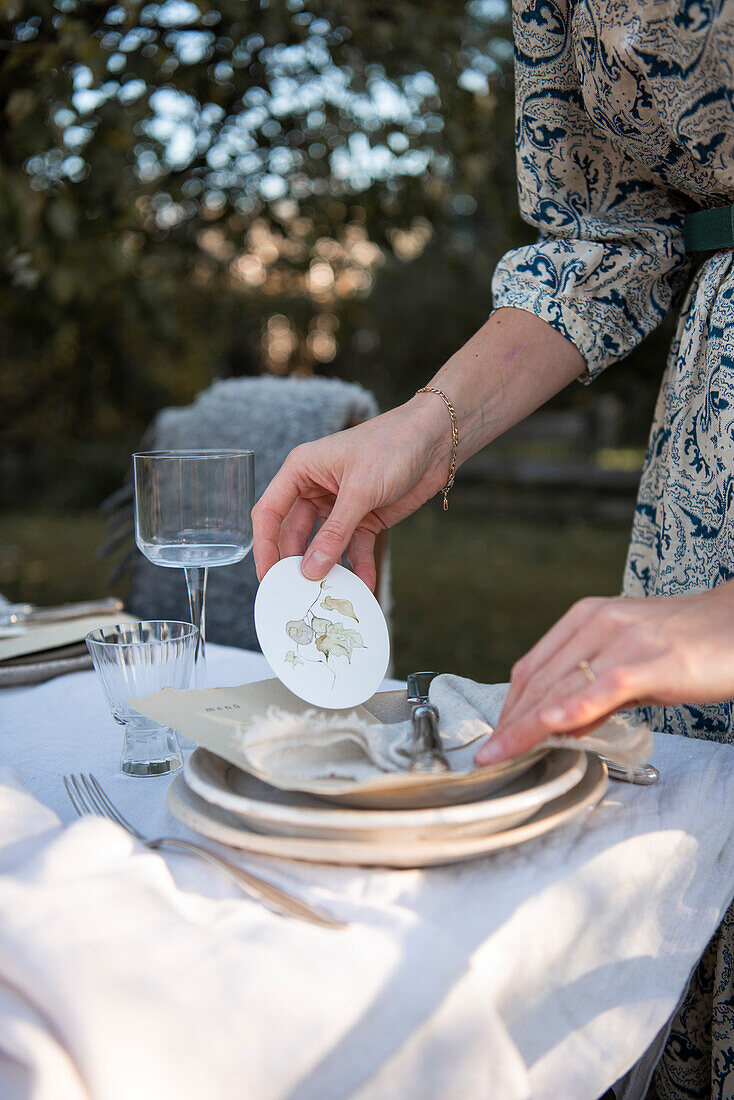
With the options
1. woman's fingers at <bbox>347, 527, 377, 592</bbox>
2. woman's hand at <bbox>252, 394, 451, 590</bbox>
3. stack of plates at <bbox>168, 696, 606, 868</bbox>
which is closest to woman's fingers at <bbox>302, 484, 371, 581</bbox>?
woman's hand at <bbox>252, 394, 451, 590</bbox>

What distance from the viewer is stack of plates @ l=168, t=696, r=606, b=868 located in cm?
57

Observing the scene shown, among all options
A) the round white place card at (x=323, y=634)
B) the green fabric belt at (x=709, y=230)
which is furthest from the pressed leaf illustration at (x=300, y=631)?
the green fabric belt at (x=709, y=230)

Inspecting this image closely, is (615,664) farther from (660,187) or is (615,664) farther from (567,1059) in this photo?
(660,187)

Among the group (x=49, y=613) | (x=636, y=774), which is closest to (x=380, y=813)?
(x=636, y=774)

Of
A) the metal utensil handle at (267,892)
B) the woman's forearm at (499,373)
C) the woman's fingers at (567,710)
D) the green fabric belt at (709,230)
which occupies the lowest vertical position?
the metal utensil handle at (267,892)

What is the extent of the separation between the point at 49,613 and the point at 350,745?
766 mm

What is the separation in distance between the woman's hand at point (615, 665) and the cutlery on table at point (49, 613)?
0.81 metres

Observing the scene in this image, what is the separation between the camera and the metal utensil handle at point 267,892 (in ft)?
1.76

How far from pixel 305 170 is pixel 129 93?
2.65 feet

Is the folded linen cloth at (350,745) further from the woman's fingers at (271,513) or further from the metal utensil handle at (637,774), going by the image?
the woman's fingers at (271,513)

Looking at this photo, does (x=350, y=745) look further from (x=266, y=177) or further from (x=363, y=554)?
(x=266, y=177)

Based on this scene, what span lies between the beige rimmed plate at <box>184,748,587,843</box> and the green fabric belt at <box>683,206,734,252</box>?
26.0 inches

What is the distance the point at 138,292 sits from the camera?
119 inches

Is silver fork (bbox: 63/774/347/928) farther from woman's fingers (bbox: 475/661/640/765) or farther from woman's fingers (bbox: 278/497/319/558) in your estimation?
woman's fingers (bbox: 278/497/319/558)
